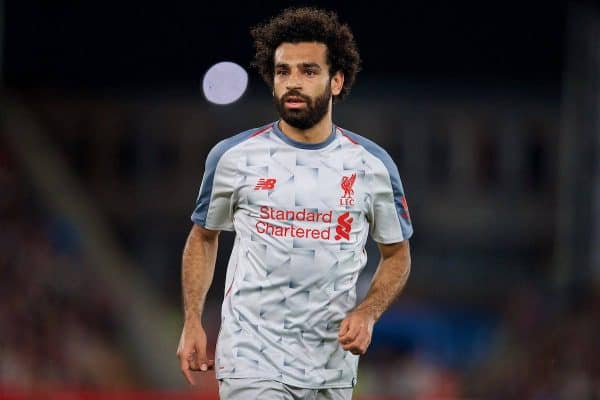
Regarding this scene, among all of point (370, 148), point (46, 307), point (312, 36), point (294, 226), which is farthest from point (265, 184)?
point (46, 307)

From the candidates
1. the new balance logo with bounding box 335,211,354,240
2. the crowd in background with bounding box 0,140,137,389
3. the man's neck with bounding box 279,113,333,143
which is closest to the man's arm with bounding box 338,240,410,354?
the new balance logo with bounding box 335,211,354,240

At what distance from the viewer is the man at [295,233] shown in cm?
414

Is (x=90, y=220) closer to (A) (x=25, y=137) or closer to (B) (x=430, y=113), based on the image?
(A) (x=25, y=137)

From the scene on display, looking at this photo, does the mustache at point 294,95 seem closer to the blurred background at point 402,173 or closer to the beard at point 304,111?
the beard at point 304,111

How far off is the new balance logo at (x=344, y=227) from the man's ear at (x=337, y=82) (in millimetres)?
490

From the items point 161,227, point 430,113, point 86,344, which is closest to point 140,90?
point 161,227

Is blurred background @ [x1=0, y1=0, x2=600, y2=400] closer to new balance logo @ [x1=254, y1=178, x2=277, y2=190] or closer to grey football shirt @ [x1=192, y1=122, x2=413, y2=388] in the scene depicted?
grey football shirt @ [x1=192, y1=122, x2=413, y2=388]

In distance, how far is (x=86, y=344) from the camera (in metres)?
12.7

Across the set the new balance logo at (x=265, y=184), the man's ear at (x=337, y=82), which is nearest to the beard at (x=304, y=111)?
the man's ear at (x=337, y=82)

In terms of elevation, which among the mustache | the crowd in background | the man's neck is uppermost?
the mustache

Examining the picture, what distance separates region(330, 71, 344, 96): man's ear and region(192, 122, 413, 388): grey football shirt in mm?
177

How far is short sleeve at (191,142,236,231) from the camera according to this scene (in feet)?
14.0

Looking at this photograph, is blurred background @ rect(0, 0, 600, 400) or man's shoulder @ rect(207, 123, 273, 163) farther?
blurred background @ rect(0, 0, 600, 400)

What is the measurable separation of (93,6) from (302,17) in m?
11.2
